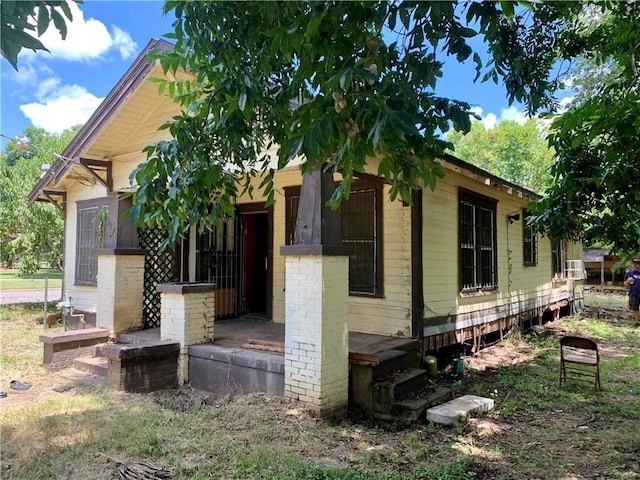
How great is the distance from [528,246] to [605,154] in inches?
286

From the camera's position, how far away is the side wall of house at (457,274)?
6.98 metres

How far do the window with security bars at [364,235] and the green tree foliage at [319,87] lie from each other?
301cm

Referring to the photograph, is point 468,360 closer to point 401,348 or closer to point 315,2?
point 401,348

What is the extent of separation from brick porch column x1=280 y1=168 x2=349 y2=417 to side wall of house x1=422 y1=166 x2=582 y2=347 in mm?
2107

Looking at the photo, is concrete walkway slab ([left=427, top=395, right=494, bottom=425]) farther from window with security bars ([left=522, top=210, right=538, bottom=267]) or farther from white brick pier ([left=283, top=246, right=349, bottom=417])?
window with security bars ([left=522, top=210, right=538, bottom=267])

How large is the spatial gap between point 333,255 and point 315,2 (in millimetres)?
3052

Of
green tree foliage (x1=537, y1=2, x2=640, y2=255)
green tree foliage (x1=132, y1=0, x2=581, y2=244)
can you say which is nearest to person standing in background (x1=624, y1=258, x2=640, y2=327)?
green tree foliage (x1=537, y1=2, x2=640, y2=255)

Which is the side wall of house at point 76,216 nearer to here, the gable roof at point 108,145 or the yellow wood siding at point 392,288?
the gable roof at point 108,145

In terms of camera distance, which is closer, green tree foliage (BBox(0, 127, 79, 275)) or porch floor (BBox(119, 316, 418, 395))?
porch floor (BBox(119, 316, 418, 395))

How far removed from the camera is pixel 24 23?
1.71m

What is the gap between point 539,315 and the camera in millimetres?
11734

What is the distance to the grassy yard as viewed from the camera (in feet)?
11.7

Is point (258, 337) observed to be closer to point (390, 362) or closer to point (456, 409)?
point (390, 362)

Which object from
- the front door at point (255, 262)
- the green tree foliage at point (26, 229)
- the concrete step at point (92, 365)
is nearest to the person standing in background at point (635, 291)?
the front door at point (255, 262)
